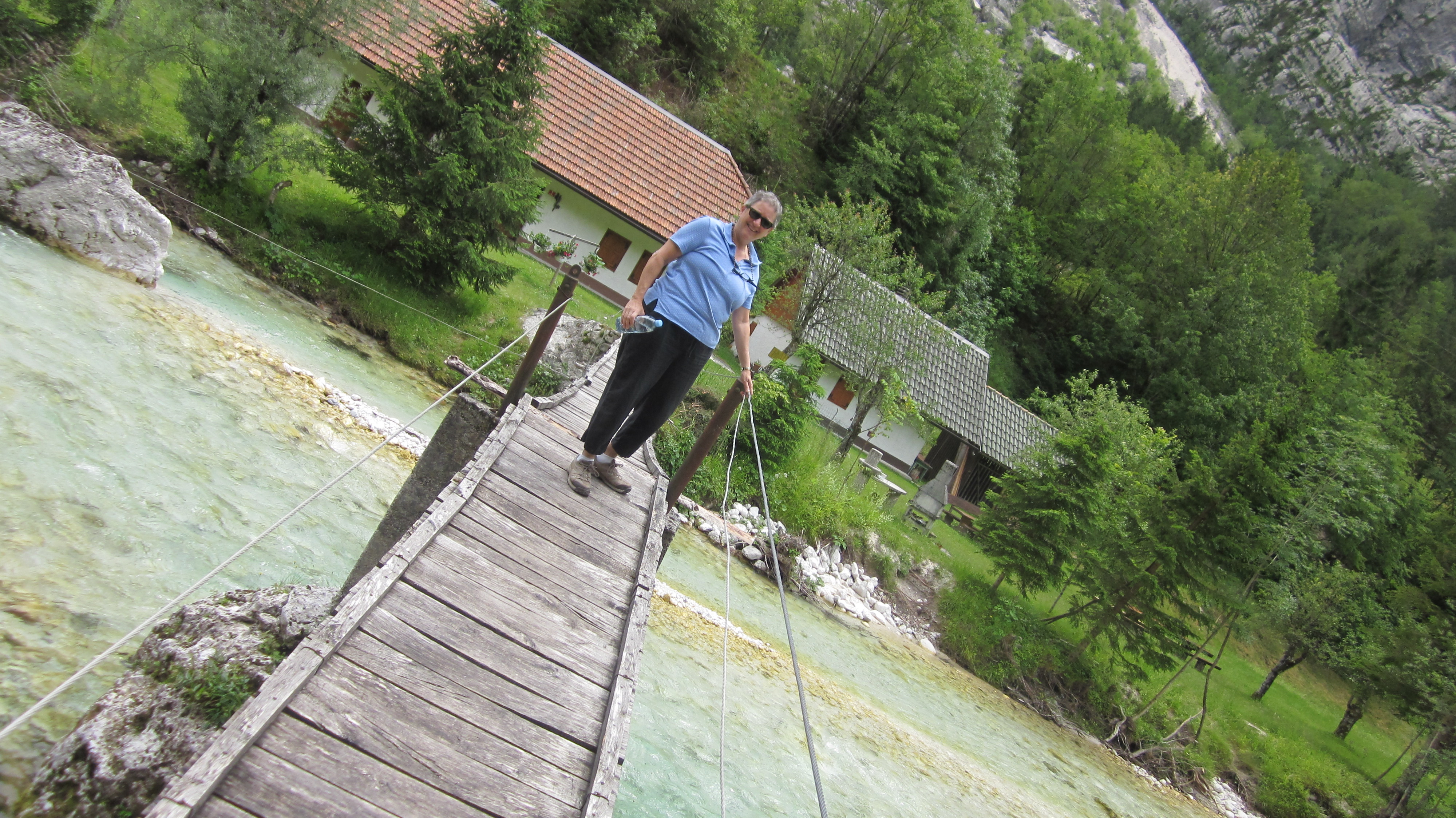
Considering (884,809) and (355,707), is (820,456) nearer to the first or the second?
(884,809)

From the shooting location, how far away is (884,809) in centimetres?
888

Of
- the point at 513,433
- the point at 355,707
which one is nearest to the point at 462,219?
the point at 513,433

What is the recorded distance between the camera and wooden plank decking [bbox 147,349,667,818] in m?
2.25

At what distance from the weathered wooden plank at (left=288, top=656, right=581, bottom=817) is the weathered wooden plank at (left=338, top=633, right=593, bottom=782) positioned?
33 millimetres

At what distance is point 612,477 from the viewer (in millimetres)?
5516

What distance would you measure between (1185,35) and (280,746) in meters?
122

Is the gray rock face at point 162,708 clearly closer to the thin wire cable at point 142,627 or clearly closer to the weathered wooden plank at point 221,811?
the thin wire cable at point 142,627

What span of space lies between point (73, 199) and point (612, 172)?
15.4 meters

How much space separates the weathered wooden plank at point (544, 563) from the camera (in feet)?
12.9

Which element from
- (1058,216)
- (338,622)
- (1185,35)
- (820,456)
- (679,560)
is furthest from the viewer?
(1185,35)

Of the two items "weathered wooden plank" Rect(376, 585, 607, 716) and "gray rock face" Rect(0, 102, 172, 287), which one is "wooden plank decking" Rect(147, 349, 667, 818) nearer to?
"weathered wooden plank" Rect(376, 585, 607, 716)

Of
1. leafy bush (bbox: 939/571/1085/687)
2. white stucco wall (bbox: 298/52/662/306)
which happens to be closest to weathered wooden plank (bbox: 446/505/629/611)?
leafy bush (bbox: 939/571/1085/687)

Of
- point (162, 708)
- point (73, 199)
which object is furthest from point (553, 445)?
point (73, 199)

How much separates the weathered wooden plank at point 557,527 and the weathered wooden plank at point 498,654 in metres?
1.04
